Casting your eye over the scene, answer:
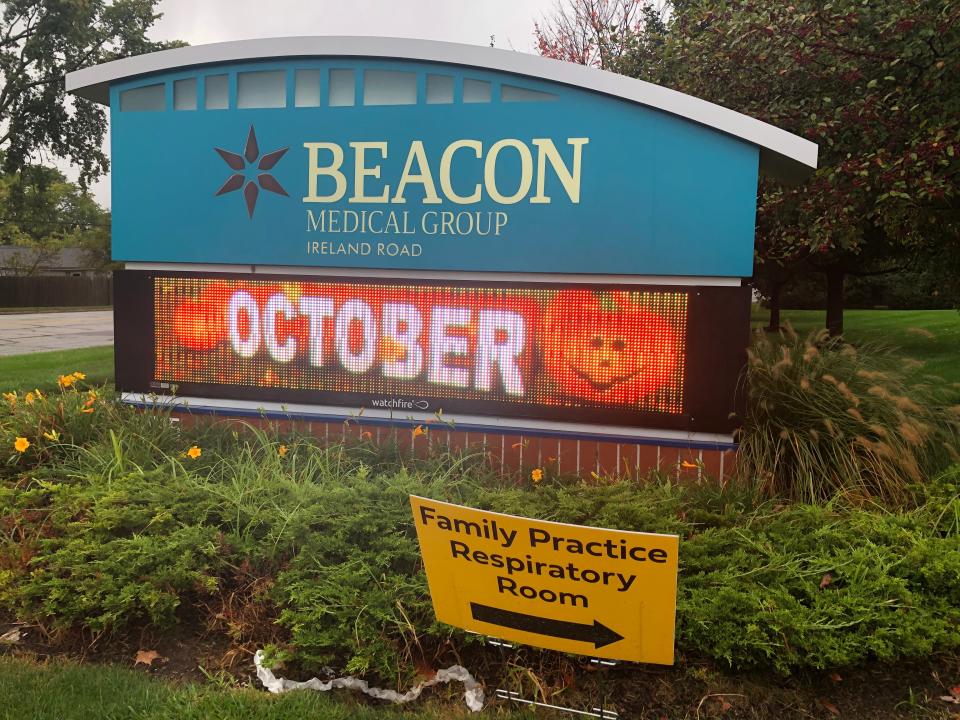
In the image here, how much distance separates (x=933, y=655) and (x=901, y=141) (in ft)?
25.0

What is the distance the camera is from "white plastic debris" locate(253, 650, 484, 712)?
340 cm

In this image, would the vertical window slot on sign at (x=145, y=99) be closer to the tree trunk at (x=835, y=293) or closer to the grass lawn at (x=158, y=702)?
the grass lawn at (x=158, y=702)

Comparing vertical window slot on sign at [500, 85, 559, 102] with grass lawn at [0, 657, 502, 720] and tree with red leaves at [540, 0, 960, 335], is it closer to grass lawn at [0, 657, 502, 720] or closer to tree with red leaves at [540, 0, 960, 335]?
grass lawn at [0, 657, 502, 720]

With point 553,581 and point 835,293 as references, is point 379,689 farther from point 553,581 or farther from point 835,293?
point 835,293

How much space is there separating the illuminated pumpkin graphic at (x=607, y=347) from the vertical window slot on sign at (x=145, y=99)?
3626 millimetres

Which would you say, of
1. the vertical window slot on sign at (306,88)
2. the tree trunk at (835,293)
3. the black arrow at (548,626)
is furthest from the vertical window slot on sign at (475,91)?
the tree trunk at (835,293)

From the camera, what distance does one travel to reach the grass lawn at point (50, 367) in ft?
38.0

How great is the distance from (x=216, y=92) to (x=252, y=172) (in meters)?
0.74

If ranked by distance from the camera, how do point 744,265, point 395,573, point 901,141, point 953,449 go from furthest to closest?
point 901,141 < point 953,449 < point 744,265 < point 395,573

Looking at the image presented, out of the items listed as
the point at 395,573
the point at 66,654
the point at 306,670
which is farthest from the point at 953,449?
the point at 66,654

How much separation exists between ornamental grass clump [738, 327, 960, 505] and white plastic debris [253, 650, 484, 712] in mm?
2677

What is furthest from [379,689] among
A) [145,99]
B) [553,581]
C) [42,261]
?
[42,261]

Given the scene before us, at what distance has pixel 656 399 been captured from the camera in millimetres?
5441

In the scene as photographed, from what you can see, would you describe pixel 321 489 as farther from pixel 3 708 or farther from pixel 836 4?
pixel 836 4
